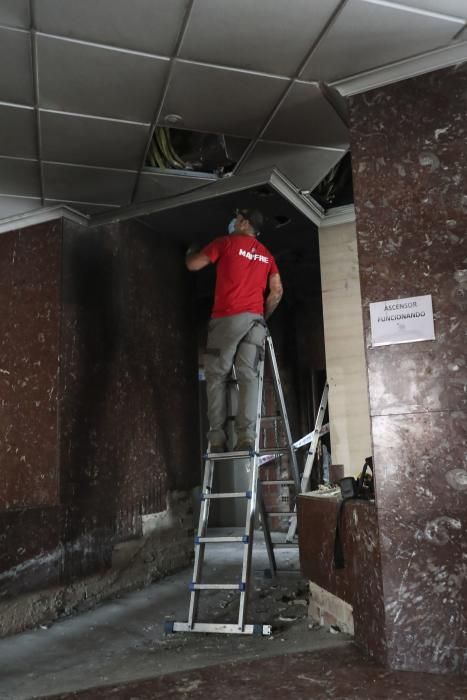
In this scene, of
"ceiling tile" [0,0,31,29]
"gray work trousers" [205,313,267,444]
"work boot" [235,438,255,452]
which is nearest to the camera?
"ceiling tile" [0,0,31,29]

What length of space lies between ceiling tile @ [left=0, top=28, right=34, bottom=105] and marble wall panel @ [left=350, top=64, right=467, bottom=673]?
1513mm

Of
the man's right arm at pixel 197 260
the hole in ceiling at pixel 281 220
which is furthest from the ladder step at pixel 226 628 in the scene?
the hole in ceiling at pixel 281 220

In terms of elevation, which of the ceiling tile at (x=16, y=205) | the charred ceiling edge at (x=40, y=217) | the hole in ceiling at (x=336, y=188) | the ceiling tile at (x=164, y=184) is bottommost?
the charred ceiling edge at (x=40, y=217)

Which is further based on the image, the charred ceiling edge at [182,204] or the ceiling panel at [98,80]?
the charred ceiling edge at [182,204]

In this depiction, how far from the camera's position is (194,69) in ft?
8.68

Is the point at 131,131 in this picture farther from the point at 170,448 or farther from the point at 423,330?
the point at 170,448

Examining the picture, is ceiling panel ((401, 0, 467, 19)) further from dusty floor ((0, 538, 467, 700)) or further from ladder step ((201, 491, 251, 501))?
dusty floor ((0, 538, 467, 700))

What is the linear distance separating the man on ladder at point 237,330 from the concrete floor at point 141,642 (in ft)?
3.10

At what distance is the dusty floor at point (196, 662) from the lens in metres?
2.09

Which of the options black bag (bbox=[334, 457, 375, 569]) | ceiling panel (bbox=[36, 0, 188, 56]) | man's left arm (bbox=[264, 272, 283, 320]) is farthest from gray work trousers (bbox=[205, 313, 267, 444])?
ceiling panel (bbox=[36, 0, 188, 56])

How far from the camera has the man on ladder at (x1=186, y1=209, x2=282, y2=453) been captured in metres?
3.32

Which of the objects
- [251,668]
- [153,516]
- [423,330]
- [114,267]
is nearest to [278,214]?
[114,267]

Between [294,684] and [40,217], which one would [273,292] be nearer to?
[40,217]

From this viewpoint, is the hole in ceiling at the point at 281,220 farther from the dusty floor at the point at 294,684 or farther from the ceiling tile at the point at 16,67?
the dusty floor at the point at 294,684
